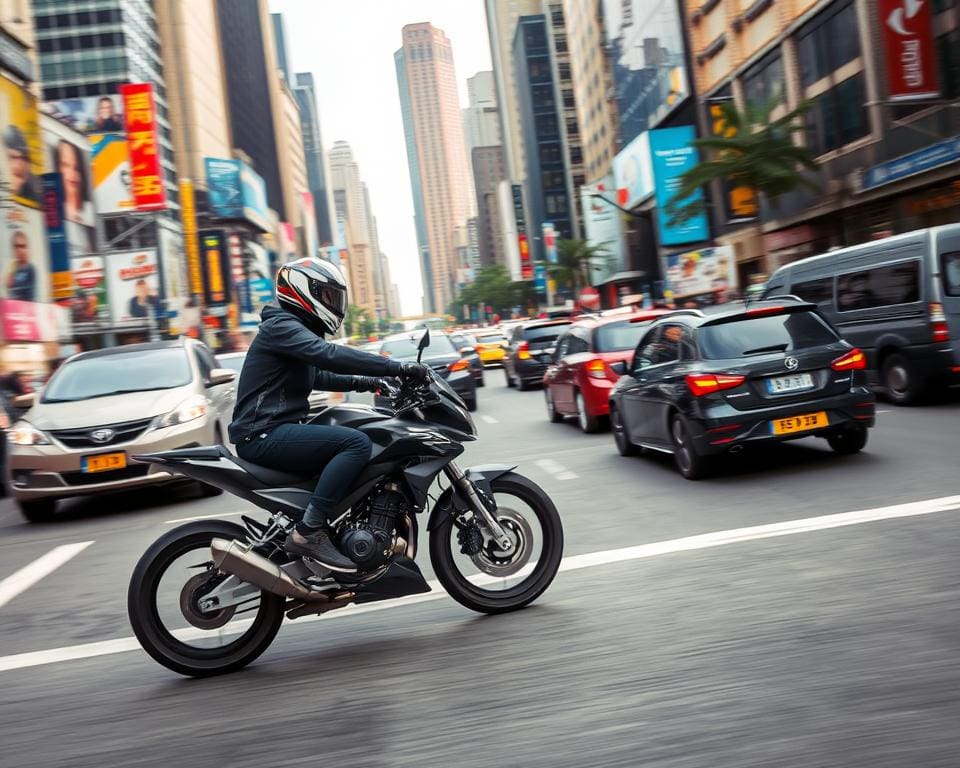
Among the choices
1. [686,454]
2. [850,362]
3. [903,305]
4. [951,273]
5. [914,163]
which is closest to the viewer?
[850,362]

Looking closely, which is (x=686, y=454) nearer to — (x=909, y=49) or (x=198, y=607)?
(x=198, y=607)

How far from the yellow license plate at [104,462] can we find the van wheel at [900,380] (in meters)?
8.95

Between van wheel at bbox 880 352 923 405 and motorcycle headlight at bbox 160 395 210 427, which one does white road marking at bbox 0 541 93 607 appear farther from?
van wheel at bbox 880 352 923 405

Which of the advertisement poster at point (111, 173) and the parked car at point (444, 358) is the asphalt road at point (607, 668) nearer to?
the parked car at point (444, 358)

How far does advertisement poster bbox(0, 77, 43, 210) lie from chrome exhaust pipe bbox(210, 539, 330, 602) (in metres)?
30.5

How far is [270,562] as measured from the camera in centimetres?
458

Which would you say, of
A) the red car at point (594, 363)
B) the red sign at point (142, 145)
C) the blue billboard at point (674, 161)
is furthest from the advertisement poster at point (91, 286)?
the red car at point (594, 363)

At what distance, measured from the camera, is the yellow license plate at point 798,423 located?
8.48m

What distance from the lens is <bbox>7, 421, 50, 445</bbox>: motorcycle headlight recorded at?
10070mm

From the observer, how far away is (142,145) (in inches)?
2250

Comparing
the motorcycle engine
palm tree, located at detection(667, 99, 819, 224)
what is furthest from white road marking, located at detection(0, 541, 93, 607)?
palm tree, located at detection(667, 99, 819, 224)

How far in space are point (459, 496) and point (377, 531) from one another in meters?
0.50

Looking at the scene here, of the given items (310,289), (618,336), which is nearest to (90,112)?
(618,336)

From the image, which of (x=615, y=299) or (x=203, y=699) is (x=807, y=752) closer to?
(x=203, y=699)
